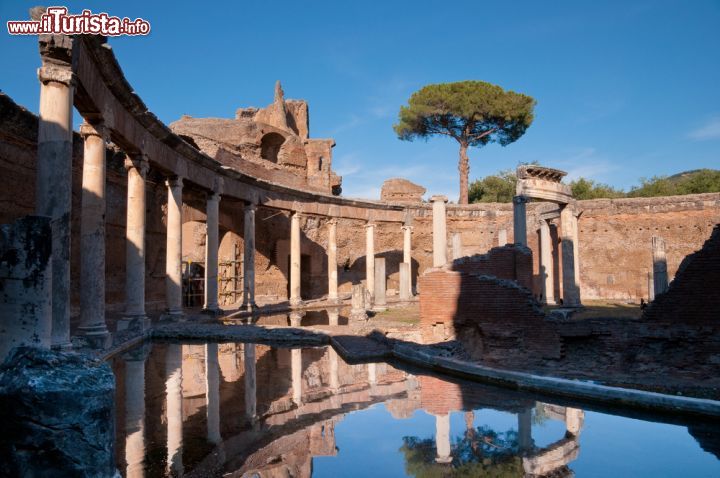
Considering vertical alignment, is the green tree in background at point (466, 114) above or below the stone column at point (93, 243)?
above

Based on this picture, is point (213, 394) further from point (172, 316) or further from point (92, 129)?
point (172, 316)

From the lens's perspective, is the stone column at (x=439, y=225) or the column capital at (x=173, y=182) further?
the stone column at (x=439, y=225)

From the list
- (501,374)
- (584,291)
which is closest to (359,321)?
(501,374)

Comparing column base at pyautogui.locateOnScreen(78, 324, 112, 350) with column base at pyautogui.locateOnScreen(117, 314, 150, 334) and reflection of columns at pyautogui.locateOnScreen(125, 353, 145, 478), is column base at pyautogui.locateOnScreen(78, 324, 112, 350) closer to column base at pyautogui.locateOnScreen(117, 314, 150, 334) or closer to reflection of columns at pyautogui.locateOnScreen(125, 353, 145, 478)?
reflection of columns at pyautogui.locateOnScreen(125, 353, 145, 478)

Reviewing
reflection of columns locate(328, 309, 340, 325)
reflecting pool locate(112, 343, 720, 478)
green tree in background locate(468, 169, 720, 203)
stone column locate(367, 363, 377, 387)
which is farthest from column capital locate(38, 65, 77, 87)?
green tree in background locate(468, 169, 720, 203)

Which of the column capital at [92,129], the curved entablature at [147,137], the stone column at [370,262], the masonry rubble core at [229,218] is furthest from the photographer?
the stone column at [370,262]

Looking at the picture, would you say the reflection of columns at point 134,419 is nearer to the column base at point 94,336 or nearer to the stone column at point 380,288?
the column base at point 94,336

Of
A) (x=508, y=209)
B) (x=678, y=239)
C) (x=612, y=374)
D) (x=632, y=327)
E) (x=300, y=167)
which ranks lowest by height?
(x=612, y=374)

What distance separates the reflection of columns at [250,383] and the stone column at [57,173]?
236 cm

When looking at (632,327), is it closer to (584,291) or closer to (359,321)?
(359,321)

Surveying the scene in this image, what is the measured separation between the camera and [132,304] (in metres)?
11.4

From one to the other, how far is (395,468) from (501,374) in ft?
11.2

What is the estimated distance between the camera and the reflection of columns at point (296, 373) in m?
6.55

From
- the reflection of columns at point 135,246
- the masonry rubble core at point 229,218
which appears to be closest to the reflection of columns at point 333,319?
the masonry rubble core at point 229,218
